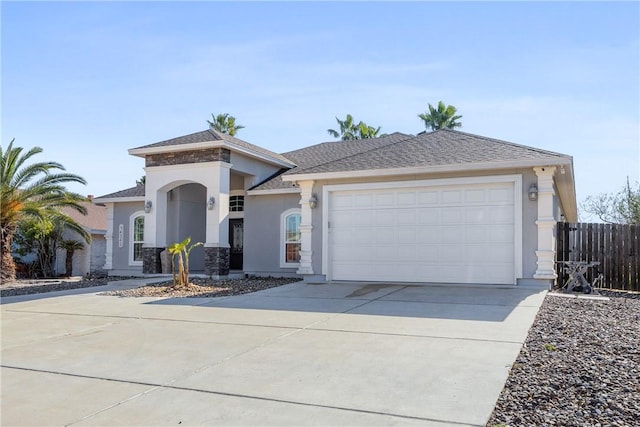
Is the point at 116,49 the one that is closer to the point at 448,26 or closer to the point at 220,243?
the point at 220,243

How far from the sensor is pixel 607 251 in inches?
522

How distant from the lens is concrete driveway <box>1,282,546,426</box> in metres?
4.03

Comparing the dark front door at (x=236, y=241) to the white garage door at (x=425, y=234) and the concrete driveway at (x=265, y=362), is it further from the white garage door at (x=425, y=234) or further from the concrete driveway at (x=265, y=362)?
the concrete driveway at (x=265, y=362)

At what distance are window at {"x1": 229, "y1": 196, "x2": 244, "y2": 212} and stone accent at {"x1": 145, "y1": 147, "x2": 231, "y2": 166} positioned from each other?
2.51 m

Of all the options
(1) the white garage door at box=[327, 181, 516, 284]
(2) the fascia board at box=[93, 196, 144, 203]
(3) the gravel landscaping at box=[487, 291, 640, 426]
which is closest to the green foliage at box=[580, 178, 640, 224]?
(1) the white garage door at box=[327, 181, 516, 284]

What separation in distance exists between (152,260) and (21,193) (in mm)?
5156

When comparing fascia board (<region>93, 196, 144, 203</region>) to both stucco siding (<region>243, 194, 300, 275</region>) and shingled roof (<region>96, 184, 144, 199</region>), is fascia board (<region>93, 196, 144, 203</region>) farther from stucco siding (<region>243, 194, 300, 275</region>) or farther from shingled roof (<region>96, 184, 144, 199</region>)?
stucco siding (<region>243, 194, 300, 275</region>)

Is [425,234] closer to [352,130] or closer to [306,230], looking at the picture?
[306,230]

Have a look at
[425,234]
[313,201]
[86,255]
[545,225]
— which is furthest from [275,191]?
[86,255]

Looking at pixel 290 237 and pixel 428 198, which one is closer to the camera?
pixel 428 198

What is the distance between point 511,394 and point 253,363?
2.59 meters

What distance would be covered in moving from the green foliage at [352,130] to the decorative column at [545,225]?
30308 millimetres

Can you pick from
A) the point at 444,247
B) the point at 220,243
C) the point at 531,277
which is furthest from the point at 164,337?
the point at 220,243

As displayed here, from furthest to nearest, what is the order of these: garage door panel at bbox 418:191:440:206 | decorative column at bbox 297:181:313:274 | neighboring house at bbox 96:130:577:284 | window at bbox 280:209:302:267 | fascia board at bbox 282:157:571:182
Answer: window at bbox 280:209:302:267 → decorative column at bbox 297:181:313:274 → garage door panel at bbox 418:191:440:206 → neighboring house at bbox 96:130:577:284 → fascia board at bbox 282:157:571:182
